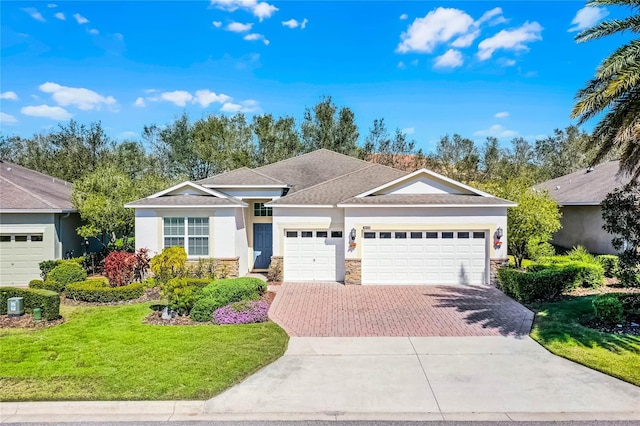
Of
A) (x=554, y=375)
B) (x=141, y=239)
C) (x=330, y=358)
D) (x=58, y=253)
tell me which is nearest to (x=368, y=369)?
(x=330, y=358)

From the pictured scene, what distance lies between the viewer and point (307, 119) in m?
42.2

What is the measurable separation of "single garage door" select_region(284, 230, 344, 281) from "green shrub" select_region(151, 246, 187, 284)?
14.0 feet

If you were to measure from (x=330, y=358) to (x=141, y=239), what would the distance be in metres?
11.9

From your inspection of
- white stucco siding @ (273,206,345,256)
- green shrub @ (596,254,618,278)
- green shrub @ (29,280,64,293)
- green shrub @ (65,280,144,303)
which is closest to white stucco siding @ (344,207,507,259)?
white stucco siding @ (273,206,345,256)

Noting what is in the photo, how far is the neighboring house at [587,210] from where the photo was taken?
67.1ft

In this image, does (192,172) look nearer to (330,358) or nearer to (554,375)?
(330,358)

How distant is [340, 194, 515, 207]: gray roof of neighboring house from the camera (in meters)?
16.5

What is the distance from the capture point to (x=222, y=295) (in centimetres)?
1259

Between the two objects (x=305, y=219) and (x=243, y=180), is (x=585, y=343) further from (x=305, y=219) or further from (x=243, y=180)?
(x=243, y=180)

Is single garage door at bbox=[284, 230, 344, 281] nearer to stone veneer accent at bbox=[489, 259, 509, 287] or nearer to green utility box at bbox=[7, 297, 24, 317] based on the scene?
stone veneer accent at bbox=[489, 259, 509, 287]

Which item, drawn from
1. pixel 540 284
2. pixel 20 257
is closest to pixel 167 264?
pixel 20 257

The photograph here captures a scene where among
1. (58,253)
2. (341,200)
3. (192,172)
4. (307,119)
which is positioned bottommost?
(58,253)

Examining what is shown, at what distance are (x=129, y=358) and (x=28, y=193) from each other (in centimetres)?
1370

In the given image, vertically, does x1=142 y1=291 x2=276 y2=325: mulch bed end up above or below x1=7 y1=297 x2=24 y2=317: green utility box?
below
